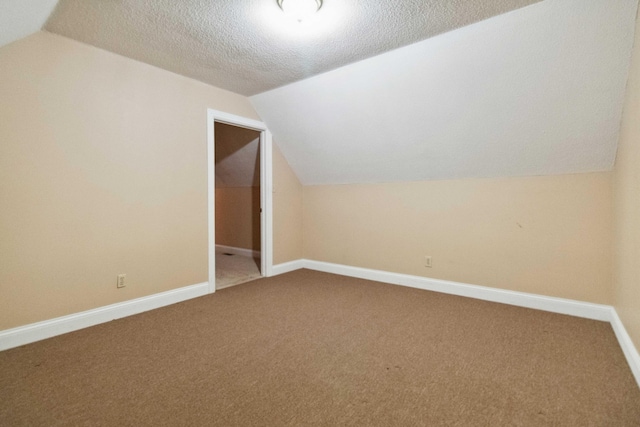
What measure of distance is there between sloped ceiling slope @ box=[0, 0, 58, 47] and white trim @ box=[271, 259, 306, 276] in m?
3.25

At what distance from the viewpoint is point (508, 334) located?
237 cm

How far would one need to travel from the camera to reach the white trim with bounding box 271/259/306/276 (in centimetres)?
429

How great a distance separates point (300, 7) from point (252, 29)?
1.53ft

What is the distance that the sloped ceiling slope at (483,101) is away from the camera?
80.4 inches

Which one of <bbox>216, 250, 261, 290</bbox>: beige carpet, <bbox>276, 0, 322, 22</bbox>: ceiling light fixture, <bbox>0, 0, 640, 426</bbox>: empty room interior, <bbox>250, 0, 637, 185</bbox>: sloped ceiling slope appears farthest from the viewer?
<bbox>216, 250, 261, 290</bbox>: beige carpet

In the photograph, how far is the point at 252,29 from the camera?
2254 millimetres

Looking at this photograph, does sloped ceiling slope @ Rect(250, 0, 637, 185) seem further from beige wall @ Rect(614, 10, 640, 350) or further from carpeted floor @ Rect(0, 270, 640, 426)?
carpeted floor @ Rect(0, 270, 640, 426)

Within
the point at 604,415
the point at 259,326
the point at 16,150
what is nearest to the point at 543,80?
the point at 604,415

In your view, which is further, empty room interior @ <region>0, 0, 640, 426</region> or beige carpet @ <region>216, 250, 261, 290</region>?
beige carpet @ <region>216, 250, 261, 290</region>

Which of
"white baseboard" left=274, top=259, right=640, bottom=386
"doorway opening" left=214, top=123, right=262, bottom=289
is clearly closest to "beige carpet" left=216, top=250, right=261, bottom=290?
"doorway opening" left=214, top=123, right=262, bottom=289

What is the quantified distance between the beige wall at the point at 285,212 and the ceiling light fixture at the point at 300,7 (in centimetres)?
227

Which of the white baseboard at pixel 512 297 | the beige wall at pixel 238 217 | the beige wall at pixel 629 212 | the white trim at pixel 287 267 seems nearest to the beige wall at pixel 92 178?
the white trim at pixel 287 267

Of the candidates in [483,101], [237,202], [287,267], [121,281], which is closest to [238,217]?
[237,202]

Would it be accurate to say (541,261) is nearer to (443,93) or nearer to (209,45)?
(443,93)
